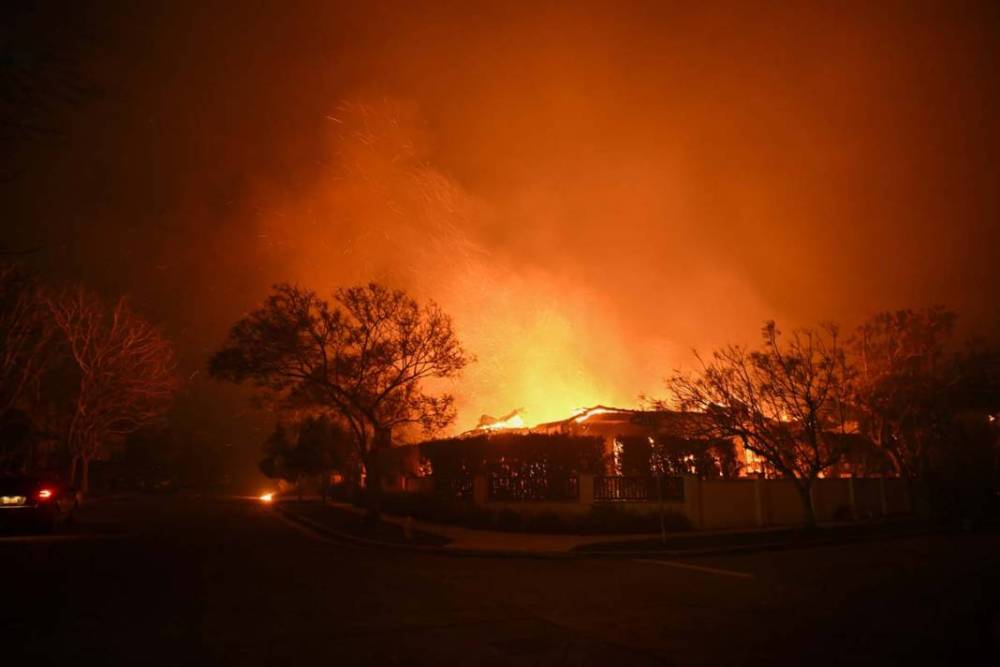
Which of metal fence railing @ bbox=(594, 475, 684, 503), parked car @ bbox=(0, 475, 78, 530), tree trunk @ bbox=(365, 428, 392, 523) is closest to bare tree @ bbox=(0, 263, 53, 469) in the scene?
parked car @ bbox=(0, 475, 78, 530)

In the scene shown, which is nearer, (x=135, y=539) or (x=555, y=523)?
(x=135, y=539)

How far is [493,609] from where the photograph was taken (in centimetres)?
927

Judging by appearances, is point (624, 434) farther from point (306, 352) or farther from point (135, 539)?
point (135, 539)

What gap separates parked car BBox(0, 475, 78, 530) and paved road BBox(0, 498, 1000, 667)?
5323 mm

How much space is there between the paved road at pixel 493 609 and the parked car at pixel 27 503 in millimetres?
5323

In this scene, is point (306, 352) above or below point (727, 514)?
above

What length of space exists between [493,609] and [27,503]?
16971 millimetres

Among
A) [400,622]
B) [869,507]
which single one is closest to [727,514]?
→ [869,507]

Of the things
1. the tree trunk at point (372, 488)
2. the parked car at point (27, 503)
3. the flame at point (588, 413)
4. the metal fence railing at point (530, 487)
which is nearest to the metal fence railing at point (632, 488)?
the metal fence railing at point (530, 487)

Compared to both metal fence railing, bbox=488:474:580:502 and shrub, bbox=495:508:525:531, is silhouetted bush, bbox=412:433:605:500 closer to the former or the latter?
metal fence railing, bbox=488:474:580:502

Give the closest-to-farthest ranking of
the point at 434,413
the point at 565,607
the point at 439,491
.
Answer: the point at 565,607 < the point at 434,413 < the point at 439,491

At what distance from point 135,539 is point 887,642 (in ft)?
60.6

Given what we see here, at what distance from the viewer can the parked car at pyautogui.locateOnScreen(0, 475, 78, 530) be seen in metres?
19.5

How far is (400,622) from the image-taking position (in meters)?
8.35
